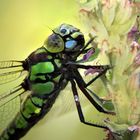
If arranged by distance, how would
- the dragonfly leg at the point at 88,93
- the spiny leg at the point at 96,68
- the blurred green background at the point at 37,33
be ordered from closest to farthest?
the spiny leg at the point at 96,68 < the dragonfly leg at the point at 88,93 < the blurred green background at the point at 37,33

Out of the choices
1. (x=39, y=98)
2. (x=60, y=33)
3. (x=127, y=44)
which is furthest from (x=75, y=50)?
(x=127, y=44)

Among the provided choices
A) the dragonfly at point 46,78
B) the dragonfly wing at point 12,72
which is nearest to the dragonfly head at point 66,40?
the dragonfly at point 46,78

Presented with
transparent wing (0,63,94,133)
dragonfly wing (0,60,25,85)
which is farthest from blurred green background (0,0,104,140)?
dragonfly wing (0,60,25,85)

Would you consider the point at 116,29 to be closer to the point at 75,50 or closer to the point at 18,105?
the point at 75,50

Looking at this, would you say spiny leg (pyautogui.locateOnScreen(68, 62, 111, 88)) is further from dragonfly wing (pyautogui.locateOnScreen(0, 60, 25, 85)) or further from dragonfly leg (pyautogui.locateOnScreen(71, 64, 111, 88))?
dragonfly wing (pyautogui.locateOnScreen(0, 60, 25, 85))

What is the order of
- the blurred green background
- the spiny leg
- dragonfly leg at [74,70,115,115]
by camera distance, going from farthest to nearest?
the blurred green background < dragonfly leg at [74,70,115,115] < the spiny leg

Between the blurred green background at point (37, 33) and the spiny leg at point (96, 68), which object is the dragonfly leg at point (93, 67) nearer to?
the spiny leg at point (96, 68)
